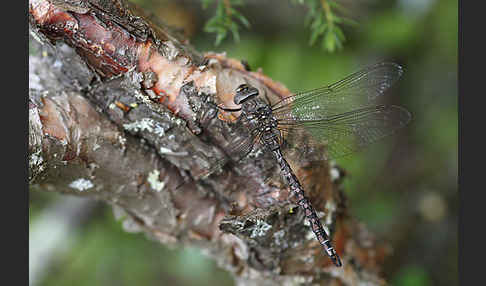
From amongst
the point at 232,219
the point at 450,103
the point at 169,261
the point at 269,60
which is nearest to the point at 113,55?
the point at 232,219

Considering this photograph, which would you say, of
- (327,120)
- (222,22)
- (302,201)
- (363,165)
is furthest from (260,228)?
(363,165)

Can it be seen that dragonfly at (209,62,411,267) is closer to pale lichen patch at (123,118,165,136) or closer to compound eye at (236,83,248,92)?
compound eye at (236,83,248,92)

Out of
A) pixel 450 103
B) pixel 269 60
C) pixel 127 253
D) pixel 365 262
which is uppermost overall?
pixel 269 60

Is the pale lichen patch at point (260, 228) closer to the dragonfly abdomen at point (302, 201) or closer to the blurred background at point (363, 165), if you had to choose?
the dragonfly abdomen at point (302, 201)

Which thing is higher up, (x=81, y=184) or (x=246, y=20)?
(x=246, y=20)

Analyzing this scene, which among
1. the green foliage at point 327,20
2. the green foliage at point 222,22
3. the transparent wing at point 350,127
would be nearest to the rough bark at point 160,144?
the transparent wing at point 350,127

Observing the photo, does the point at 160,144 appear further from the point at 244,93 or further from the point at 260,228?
the point at 260,228

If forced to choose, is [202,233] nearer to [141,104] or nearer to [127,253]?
[141,104]
